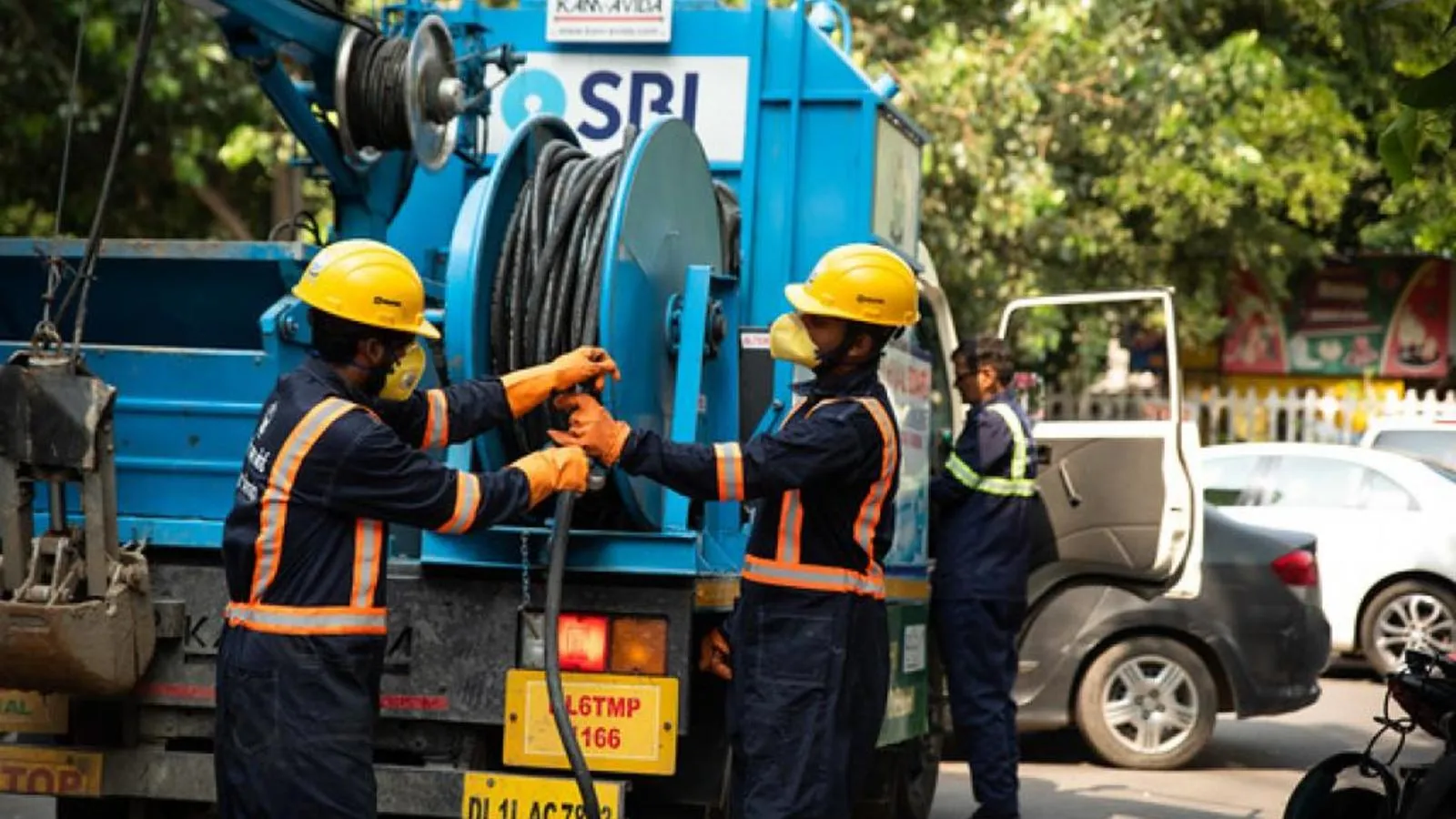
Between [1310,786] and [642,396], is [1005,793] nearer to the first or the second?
[1310,786]

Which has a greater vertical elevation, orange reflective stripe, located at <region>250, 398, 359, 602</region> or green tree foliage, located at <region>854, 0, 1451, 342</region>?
green tree foliage, located at <region>854, 0, 1451, 342</region>

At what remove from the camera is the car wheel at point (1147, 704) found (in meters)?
Result: 11.3

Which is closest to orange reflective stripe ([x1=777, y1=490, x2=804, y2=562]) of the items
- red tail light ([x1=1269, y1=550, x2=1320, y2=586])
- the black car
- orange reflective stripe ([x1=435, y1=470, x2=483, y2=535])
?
orange reflective stripe ([x1=435, y1=470, x2=483, y2=535])

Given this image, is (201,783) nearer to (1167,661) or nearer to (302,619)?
(302,619)

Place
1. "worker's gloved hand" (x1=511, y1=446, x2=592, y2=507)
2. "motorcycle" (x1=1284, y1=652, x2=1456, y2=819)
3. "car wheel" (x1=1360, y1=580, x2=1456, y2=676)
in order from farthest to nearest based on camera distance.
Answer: "car wheel" (x1=1360, y1=580, x2=1456, y2=676), "motorcycle" (x1=1284, y1=652, x2=1456, y2=819), "worker's gloved hand" (x1=511, y1=446, x2=592, y2=507)

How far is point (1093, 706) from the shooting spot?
11281 millimetres

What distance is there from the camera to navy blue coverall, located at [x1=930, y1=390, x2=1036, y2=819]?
8719 millimetres

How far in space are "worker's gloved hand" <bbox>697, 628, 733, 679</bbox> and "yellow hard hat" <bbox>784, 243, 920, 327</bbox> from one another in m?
0.90

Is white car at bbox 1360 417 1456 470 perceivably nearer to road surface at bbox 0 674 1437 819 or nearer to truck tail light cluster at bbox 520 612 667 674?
road surface at bbox 0 674 1437 819

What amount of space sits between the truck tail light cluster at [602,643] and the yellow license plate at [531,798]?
303 mm

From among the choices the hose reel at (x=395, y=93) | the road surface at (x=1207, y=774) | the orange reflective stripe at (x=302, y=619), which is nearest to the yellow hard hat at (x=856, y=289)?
the orange reflective stripe at (x=302, y=619)

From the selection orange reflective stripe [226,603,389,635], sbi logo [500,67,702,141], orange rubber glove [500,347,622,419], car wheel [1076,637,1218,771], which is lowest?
car wheel [1076,637,1218,771]

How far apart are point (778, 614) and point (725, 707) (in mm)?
371

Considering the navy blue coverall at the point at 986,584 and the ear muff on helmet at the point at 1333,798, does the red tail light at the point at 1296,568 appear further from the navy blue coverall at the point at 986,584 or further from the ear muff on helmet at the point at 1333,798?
the ear muff on helmet at the point at 1333,798
